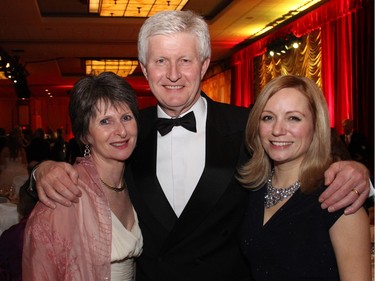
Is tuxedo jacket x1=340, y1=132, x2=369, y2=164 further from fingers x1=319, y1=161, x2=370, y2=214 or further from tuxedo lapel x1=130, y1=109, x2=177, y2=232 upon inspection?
fingers x1=319, y1=161, x2=370, y2=214

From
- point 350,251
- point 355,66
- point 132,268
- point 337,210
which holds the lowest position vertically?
point 132,268

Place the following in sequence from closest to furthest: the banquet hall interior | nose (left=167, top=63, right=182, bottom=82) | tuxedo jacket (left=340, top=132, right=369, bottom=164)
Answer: nose (left=167, top=63, right=182, bottom=82) → tuxedo jacket (left=340, top=132, right=369, bottom=164) → the banquet hall interior

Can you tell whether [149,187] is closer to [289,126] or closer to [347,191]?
[289,126]

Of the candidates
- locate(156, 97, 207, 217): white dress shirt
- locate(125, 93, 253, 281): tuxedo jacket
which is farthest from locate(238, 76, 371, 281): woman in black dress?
locate(156, 97, 207, 217): white dress shirt

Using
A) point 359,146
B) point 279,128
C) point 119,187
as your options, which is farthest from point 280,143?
point 359,146

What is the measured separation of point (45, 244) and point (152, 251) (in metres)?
0.51

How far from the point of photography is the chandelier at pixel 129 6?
25.7ft

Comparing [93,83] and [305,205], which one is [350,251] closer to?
[305,205]

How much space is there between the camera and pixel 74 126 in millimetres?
2049

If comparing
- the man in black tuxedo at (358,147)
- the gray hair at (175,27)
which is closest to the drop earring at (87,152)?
the gray hair at (175,27)

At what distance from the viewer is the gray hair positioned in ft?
6.82

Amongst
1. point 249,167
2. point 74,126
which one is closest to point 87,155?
point 74,126

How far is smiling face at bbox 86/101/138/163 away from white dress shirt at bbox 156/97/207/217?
0.24 m

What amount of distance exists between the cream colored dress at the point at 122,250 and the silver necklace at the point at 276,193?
55cm
